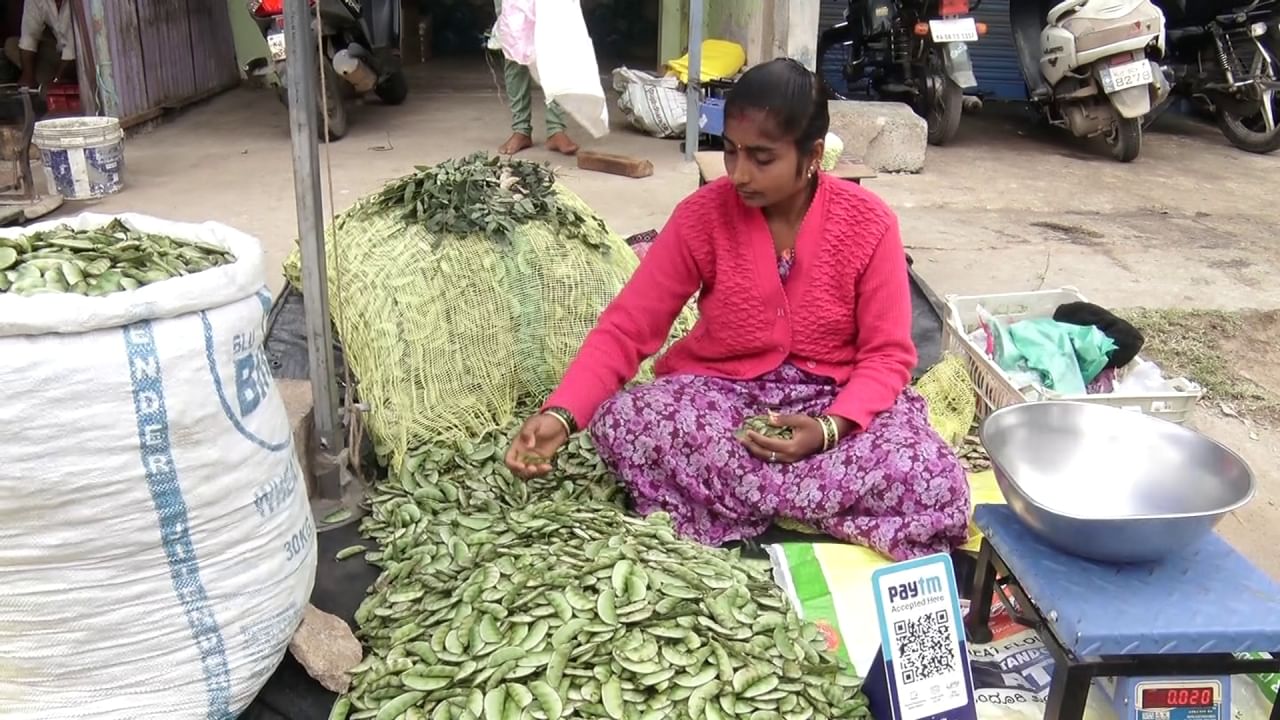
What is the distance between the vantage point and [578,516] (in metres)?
2.30

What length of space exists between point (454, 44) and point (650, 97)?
17.6ft

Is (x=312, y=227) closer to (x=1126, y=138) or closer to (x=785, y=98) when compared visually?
(x=785, y=98)

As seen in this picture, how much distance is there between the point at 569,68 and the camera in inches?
176

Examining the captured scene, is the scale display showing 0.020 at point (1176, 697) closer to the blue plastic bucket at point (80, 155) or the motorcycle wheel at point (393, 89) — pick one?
the blue plastic bucket at point (80, 155)

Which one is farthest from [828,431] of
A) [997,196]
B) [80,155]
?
[80,155]

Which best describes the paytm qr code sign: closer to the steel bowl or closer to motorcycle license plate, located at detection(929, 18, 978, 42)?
the steel bowl

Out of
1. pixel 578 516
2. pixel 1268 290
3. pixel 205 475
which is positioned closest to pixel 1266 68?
pixel 1268 290

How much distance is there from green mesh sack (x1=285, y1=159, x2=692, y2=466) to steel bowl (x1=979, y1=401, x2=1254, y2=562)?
140 centimetres

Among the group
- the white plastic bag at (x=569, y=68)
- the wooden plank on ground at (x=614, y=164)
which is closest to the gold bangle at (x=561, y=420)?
the white plastic bag at (x=569, y=68)

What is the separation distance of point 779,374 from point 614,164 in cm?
389

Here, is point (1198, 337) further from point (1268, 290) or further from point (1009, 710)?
point (1009, 710)

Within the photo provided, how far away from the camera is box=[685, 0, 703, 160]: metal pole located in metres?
5.86

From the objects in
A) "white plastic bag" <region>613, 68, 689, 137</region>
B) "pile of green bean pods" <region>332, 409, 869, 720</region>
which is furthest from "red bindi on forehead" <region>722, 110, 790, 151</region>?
"white plastic bag" <region>613, 68, 689, 137</region>

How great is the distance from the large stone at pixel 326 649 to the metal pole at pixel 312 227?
595 mm
